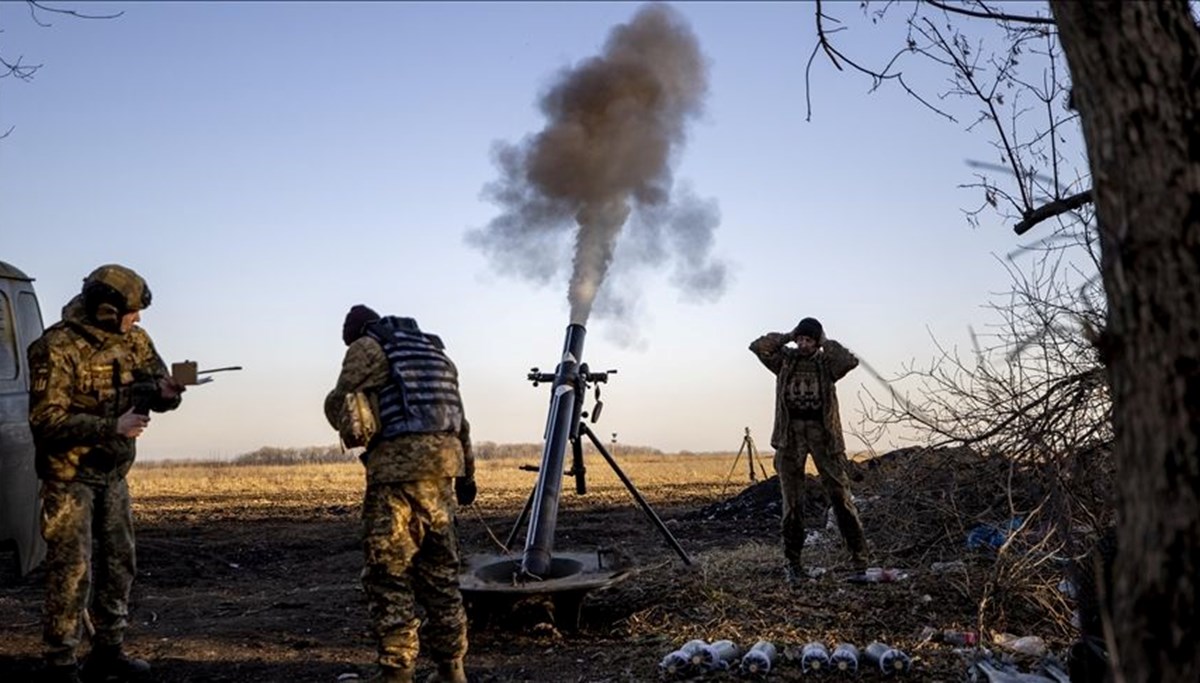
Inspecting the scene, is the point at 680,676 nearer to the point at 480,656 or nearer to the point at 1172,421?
the point at 480,656

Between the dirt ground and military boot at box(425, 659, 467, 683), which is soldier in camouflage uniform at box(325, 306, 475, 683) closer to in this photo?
military boot at box(425, 659, 467, 683)

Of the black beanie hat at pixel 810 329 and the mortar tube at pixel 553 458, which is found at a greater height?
the black beanie hat at pixel 810 329

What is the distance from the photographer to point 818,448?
29.2 feet

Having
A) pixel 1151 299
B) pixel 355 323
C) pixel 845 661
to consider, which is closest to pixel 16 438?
pixel 355 323

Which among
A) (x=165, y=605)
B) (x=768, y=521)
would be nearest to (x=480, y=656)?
(x=165, y=605)

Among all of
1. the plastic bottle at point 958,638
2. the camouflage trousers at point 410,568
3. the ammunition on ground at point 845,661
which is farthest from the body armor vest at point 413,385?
the plastic bottle at point 958,638

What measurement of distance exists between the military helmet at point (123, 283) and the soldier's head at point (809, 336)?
16.7 feet

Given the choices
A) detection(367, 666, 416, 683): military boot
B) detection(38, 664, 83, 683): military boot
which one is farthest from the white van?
detection(367, 666, 416, 683): military boot

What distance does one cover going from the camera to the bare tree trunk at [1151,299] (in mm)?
2449

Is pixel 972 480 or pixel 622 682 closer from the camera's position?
pixel 622 682

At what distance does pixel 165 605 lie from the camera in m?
8.65

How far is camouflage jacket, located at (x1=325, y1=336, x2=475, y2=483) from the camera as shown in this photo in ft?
18.3

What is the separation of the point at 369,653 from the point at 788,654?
2.61 m

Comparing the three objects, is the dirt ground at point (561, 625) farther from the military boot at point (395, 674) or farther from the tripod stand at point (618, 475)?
the military boot at point (395, 674)
